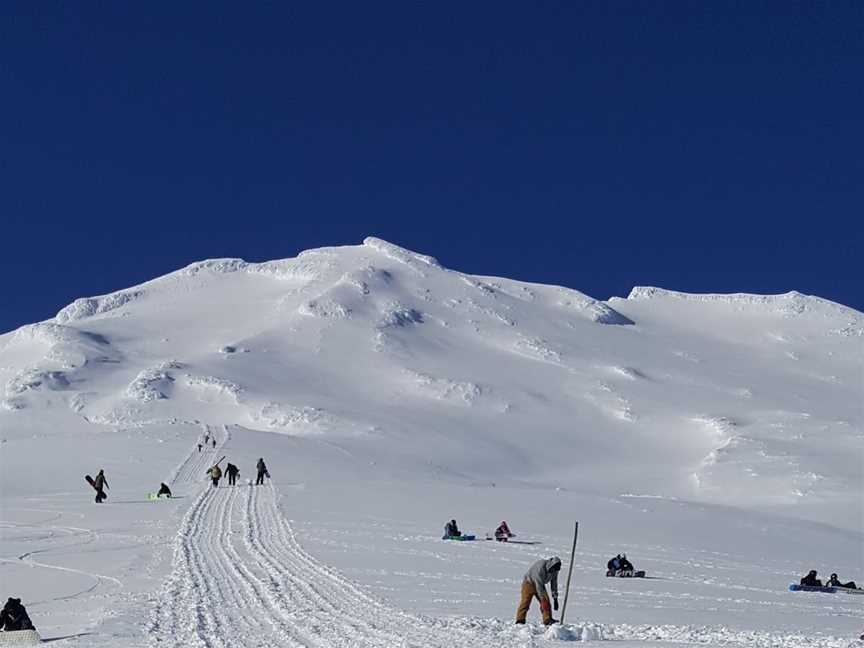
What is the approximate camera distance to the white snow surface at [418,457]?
18484 millimetres

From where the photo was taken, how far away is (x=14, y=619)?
15008mm

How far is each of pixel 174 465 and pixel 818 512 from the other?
121 feet

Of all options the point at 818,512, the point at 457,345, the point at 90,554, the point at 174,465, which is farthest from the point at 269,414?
the point at 90,554

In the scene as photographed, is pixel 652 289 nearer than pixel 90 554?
No

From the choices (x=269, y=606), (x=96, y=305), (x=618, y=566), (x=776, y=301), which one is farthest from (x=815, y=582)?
(x=776, y=301)

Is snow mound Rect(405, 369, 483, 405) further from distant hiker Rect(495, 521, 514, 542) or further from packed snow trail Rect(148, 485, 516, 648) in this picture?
packed snow trail Rect(148, 485, 516, 648)

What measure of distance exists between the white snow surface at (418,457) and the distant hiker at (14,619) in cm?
70

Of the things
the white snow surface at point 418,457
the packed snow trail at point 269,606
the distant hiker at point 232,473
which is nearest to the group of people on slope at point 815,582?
the white snow surface at point 418,457

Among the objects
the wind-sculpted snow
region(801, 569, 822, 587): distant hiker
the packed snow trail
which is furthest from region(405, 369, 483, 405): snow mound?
region(801, 569, 822, 587): distant hiker

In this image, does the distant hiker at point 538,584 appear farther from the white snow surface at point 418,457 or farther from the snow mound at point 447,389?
the snow mound at point 447,389

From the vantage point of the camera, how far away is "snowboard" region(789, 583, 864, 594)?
2420 centimetres

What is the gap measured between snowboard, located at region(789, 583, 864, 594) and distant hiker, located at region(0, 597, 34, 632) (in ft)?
53.1

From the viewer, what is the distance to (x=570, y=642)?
15.0 m

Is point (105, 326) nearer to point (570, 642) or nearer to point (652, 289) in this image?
point (652, 289)
